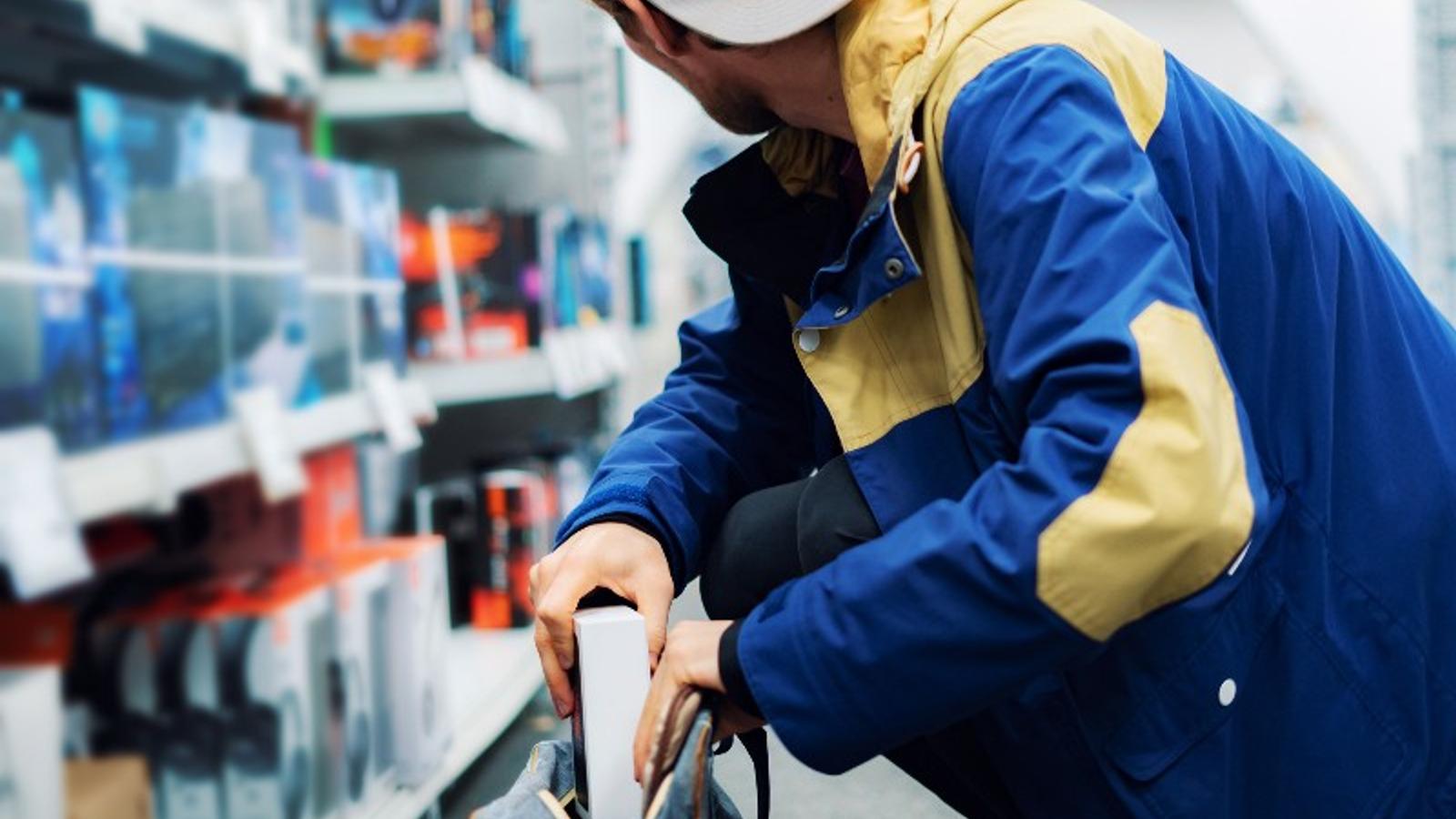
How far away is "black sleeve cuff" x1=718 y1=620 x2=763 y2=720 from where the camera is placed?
0.87m

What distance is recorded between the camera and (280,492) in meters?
1.41

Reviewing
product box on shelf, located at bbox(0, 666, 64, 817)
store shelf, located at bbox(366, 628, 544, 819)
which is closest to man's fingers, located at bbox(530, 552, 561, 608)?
product box on shelf, located at bbox(0, 666, 64, 817)

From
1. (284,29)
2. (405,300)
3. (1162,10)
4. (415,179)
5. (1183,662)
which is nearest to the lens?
(1183,662)

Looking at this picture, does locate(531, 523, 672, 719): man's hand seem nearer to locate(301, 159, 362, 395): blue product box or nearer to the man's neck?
the man's neck

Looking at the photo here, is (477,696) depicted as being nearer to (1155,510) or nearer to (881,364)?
(881,364)

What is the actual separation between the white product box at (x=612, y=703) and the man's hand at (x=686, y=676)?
5cm

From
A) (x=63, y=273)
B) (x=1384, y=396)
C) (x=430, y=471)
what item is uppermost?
(x=63, y=273)

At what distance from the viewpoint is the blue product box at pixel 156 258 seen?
120cm

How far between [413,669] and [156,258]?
709 millimetres

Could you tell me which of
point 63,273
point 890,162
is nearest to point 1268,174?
point 890,162

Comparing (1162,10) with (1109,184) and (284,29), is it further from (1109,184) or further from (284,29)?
(1109,184)

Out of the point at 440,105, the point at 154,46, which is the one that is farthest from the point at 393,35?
the point at 154,46

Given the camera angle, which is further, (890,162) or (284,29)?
(284,29)

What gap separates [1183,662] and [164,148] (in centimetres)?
100
